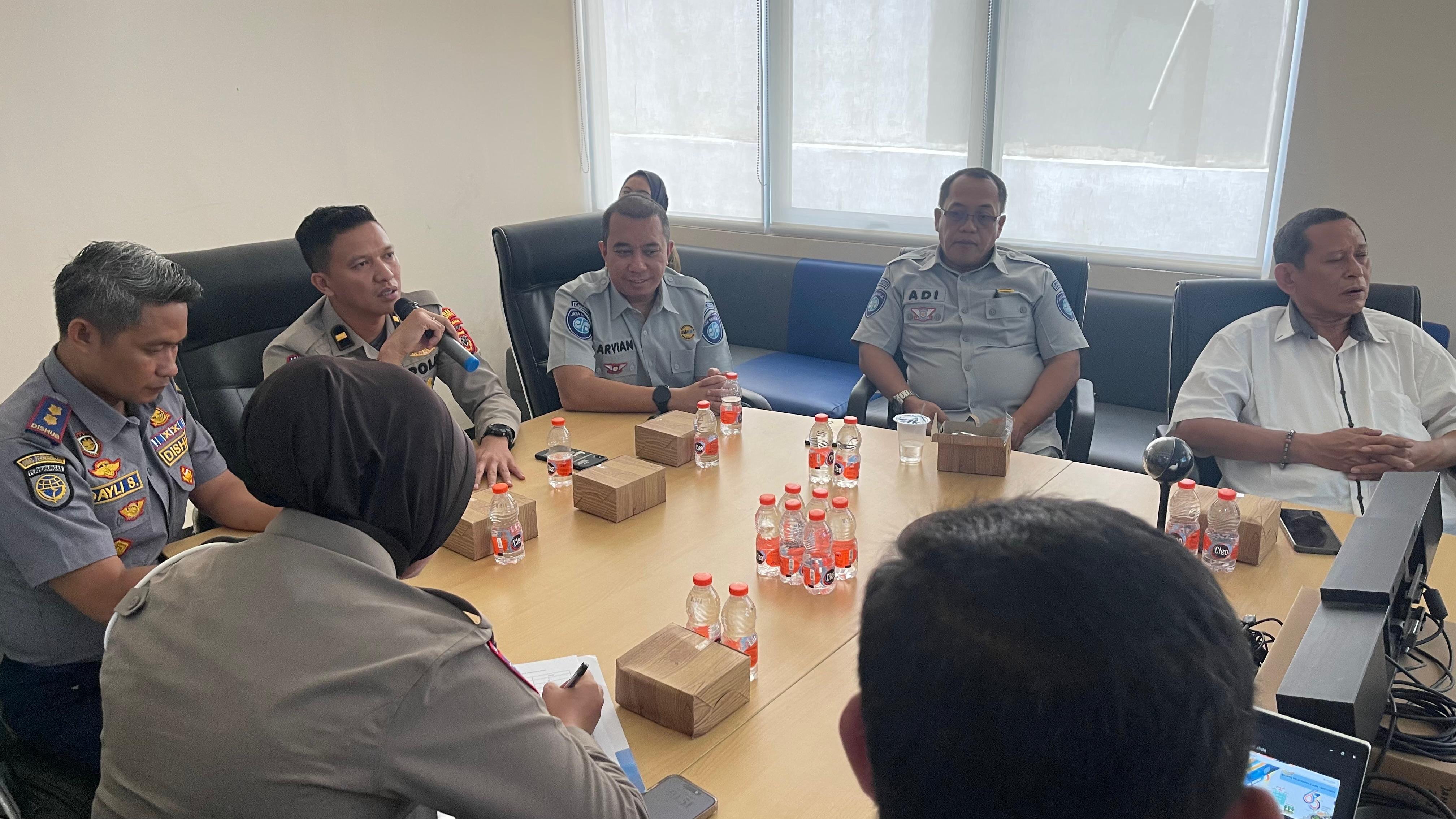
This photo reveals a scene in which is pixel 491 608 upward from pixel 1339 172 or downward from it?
downward

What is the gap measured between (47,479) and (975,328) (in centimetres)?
259

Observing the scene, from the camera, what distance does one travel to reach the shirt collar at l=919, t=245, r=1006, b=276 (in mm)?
3256

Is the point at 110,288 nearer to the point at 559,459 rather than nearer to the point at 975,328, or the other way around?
the point at 559,459

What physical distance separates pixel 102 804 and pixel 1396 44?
12.8ft

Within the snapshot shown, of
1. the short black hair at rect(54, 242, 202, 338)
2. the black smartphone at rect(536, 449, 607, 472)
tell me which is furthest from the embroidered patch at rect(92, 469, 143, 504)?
the black smartphone at rect(536, 449, 607, 472)

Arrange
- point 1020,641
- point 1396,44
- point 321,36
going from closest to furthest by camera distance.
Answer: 1. point 1020,641
2. point 1396,44
3. point 321,36

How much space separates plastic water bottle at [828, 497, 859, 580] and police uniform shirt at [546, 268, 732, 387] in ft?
4.17

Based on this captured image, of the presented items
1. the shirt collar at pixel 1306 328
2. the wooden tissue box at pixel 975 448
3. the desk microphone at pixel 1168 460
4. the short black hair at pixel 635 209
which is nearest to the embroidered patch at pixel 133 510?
the short black hair at pixel 635 209

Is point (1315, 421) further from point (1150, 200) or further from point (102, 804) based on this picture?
point (102, 804)

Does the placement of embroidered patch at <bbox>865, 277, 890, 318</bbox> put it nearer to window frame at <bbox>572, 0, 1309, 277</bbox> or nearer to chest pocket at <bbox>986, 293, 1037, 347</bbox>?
chest pocket at <bbox>986, 293, 1037, 347</bbox>

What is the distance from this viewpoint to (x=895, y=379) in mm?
3229

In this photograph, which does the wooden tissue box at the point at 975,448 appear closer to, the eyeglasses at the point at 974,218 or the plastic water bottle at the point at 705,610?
the plastic water bottle at the point at 705,610

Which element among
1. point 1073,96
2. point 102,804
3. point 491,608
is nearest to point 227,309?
point 491,608

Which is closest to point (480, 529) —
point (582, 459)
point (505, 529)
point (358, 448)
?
point (505, 529)
